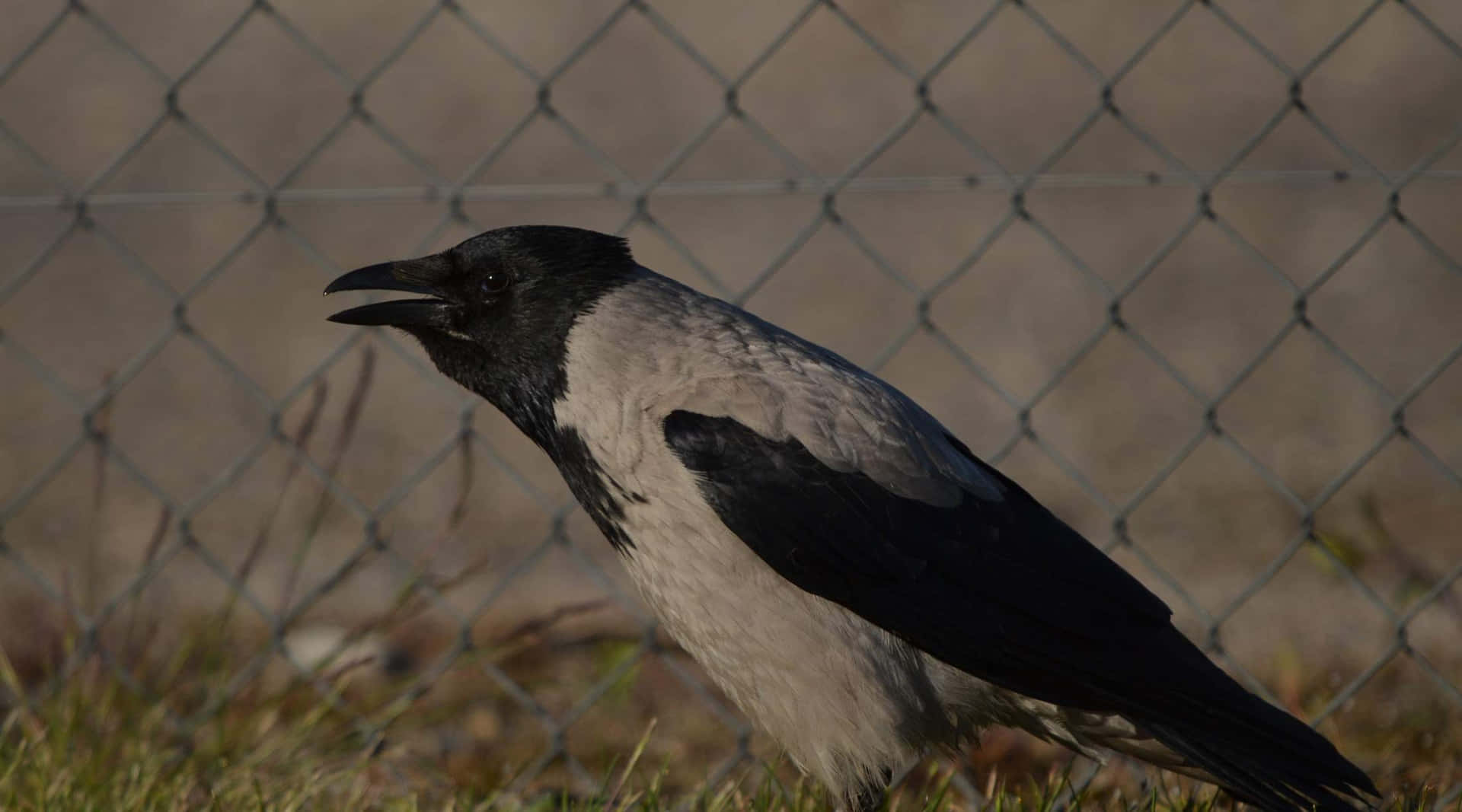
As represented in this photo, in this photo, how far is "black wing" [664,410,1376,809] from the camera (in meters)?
2.46

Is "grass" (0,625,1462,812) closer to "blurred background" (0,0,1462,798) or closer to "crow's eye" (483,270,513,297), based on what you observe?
"blurred background" (0,0,1462,798)

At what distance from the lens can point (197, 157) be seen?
23.2 ft

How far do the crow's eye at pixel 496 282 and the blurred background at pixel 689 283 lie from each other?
1.53 feet

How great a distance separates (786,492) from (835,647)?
0.24 meters

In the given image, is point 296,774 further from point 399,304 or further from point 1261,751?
point 1261,751

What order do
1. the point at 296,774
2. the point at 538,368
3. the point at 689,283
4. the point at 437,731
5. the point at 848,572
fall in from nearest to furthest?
1. the point at 848,572
2. the point at 538,368
3. the point at 296,774
4. the point at 437,731
5. the point at 689,283

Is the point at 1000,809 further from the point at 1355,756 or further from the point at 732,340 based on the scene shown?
the point at 1355,756

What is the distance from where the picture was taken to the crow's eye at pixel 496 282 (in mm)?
2725

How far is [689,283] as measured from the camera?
19.3ft

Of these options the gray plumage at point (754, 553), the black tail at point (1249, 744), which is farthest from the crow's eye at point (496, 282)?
the black tail at point (1249, 744)

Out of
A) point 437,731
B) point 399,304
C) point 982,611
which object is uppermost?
point 982,611

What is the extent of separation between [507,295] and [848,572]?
722 millimetres

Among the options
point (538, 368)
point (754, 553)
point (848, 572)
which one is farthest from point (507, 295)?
point (848, 572)

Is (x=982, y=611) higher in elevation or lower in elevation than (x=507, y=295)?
higher
